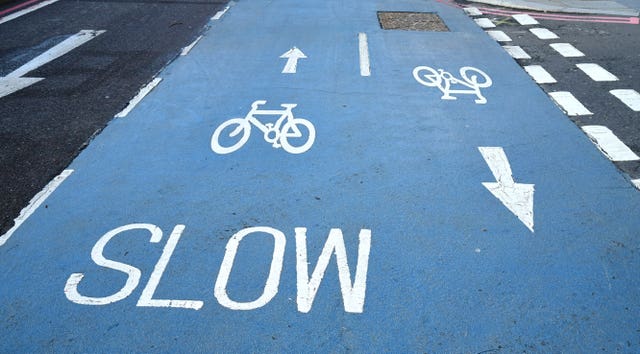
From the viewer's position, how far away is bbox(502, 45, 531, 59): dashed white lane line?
9.00m

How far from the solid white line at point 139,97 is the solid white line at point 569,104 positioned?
676cm

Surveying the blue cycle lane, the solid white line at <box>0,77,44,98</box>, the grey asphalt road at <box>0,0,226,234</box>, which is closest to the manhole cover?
the blue cycle lane

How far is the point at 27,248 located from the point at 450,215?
426 centimetres

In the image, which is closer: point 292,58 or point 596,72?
Answer: point 596,72

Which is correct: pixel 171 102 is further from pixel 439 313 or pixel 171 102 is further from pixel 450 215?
pixel 439 313

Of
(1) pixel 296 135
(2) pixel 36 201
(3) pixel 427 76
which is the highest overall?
(3) pixel 427 76

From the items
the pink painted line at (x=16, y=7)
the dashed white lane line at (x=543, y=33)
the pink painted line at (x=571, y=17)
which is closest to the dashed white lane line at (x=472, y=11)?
the pink painted line at (x=571, y=17)

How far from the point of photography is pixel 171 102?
7.03 meters

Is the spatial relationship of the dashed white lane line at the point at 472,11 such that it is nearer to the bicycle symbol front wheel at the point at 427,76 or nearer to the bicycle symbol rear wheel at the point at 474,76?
the bicycle symbol rear wheel at the point at 474,76

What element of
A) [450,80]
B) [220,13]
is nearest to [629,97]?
[450,80]

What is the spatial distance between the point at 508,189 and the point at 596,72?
15.6ft

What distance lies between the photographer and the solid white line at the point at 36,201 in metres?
4.41

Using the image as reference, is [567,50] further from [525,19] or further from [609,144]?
[609,144]

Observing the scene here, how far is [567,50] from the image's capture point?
9.19 metres
